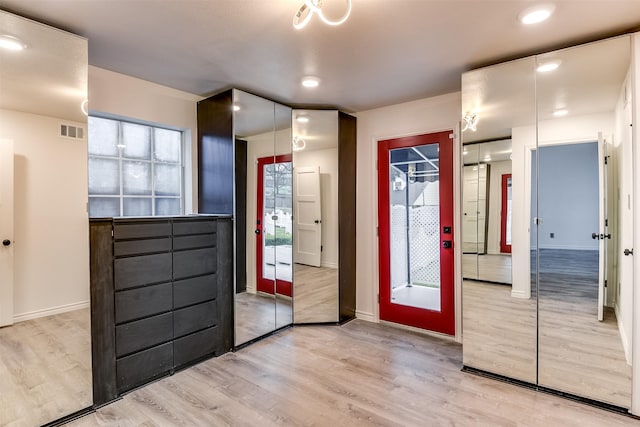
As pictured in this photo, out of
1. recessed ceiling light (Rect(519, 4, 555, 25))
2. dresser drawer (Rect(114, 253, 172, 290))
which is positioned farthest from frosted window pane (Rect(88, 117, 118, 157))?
recessed ceiling light (Rect(519, 4, 555, 25))

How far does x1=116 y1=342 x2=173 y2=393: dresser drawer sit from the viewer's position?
8.14 ft

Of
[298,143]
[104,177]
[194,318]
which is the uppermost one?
[298,143]

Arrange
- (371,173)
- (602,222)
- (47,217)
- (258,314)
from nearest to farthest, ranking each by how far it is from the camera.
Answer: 1. (47,217)
2. (602,222)
3. (258,314)
4. (371,173)

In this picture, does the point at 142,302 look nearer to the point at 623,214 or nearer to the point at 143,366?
the point at 143,366

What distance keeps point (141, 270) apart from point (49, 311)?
0.60 metres

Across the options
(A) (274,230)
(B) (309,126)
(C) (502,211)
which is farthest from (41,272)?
(C) (502,211)

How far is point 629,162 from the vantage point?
2289mm

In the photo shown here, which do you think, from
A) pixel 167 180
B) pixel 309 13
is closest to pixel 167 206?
pixel 167 180

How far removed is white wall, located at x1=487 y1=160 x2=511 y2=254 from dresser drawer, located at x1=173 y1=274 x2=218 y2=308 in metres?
2.57

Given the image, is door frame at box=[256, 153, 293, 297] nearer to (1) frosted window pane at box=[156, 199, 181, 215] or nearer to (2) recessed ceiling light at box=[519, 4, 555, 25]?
(1) frosted window pane at box=[156, 199, 181, 215]

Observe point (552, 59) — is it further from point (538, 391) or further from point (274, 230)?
point (274, 230)

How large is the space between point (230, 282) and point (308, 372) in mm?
1122

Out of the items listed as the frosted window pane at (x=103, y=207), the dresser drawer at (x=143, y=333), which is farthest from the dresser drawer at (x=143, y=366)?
the frosted window pane at (x=103, y=207)

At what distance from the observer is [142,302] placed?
262 cm
